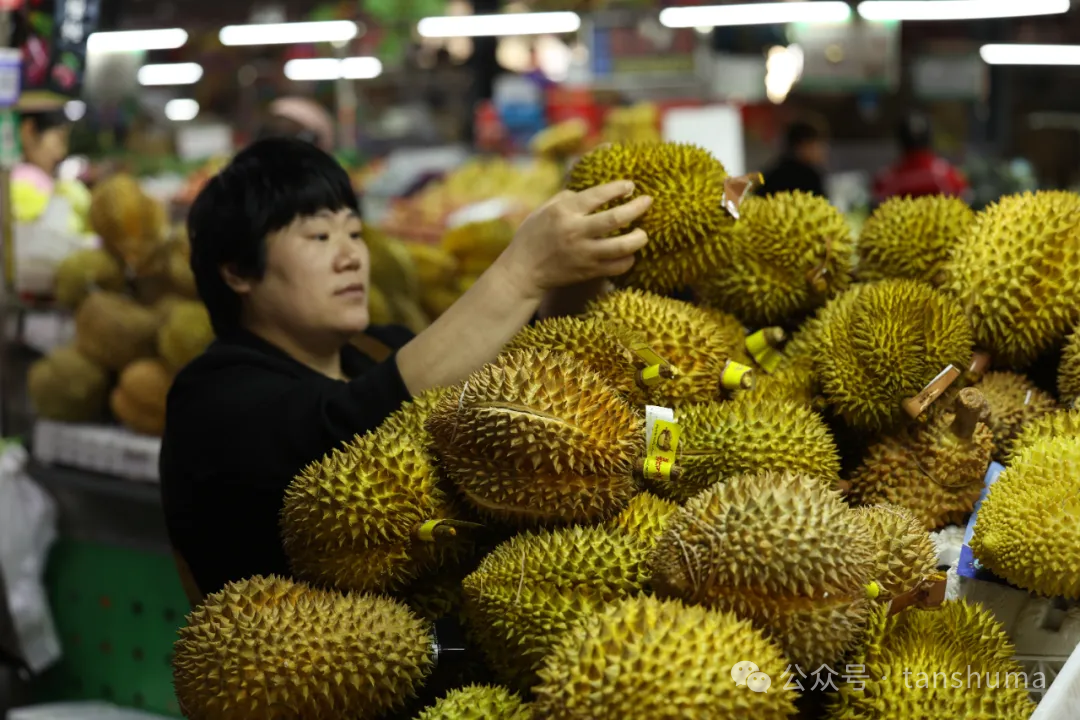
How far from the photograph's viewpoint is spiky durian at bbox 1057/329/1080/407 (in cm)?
184

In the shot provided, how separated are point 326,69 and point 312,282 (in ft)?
28.0

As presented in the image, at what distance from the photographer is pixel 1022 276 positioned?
1867 mm

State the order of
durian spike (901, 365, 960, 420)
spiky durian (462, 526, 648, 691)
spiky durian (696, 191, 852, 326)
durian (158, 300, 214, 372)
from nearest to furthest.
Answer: spiky durian (462, 526, 648, 691)
durian spike (901, 365, 960, 420)
spiky durian (696, 191, 852, 326)
durian (158, 300, 214, 372)

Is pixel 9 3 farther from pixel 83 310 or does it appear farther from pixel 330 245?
pixel 330 245

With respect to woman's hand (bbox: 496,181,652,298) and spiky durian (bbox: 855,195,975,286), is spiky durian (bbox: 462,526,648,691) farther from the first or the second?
spiky durian (bbox: 855,195,975,286)

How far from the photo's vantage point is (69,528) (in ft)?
13.4

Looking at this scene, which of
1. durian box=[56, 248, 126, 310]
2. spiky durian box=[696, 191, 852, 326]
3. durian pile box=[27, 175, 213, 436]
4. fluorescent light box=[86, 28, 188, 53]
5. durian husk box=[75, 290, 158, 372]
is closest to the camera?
spiky durian box=[696, 191, 852, 326]

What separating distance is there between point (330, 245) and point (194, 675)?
115 centimetres

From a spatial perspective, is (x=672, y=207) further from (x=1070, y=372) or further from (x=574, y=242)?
(x=1070, y=372)

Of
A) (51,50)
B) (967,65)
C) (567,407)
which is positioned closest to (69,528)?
(51,50)

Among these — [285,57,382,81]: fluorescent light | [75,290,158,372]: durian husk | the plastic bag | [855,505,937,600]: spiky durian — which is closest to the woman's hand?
[855,505,937,600]: spiky durian

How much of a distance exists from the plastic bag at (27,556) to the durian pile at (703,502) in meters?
2.72

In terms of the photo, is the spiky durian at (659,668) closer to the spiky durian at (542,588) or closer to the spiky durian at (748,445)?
the spiky durian at (542,588)

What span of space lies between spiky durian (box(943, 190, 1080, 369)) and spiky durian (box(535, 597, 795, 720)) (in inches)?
34.2
